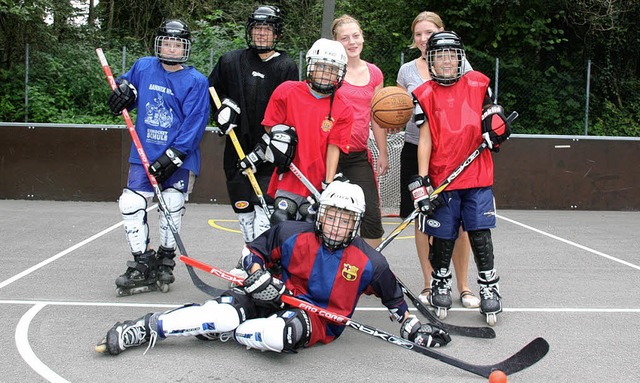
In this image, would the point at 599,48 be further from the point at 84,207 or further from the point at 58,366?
the point at 58,366

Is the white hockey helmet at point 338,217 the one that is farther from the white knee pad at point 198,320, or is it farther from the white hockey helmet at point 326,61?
the white hockey helmet at point 326,61

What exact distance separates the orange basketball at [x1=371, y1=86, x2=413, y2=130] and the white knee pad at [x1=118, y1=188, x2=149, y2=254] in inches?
67.3

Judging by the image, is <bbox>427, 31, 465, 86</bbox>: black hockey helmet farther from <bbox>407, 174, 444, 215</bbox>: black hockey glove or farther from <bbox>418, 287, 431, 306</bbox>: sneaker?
<bbox>418, 287, 431, 306</bbox>: sneaker

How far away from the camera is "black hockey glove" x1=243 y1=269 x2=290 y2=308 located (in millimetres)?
3836

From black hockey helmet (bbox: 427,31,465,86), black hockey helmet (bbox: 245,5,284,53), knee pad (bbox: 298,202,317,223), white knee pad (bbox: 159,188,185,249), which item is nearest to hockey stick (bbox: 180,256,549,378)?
knee pad (bbox: 298,202,317,223)

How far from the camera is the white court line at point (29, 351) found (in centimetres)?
360

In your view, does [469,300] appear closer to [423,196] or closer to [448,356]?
[423,196]

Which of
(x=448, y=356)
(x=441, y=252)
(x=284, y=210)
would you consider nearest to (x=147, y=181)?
(x=284, y=210)

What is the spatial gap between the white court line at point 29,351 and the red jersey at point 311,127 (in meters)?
1.72

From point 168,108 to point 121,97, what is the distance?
12.6 inches

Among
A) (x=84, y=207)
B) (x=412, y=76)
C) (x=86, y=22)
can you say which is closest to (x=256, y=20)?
(x=412, y=76)

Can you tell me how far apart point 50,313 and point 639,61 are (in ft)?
39.4

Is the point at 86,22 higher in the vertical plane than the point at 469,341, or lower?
higher

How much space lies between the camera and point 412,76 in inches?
209
